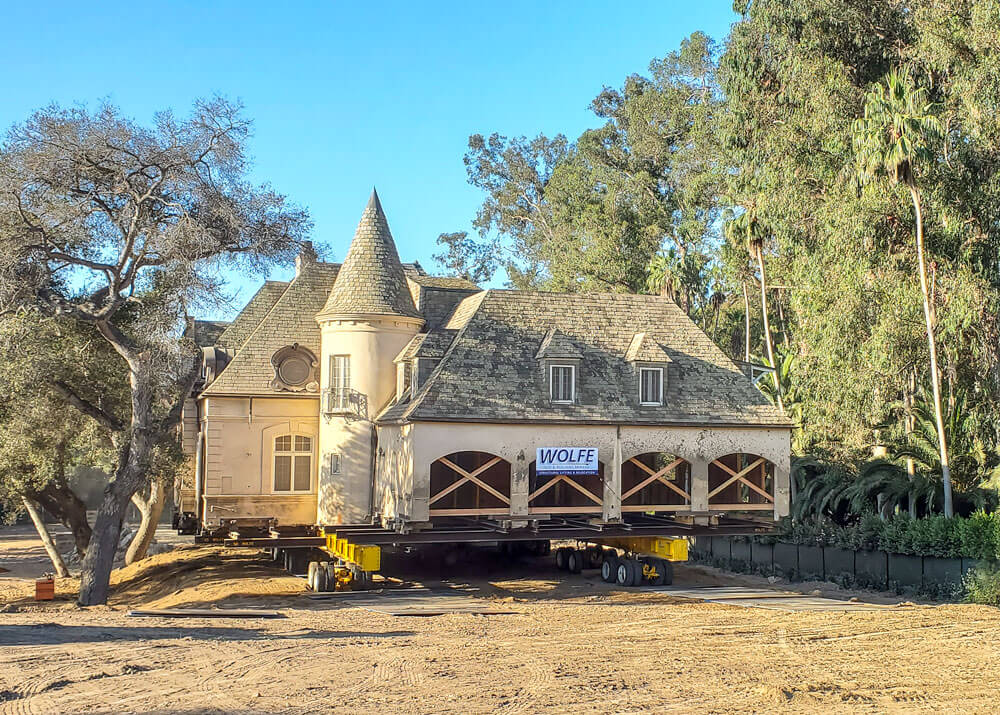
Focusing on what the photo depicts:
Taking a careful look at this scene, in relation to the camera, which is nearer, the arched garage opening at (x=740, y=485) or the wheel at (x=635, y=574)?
the wheel at (x=635, y=574)

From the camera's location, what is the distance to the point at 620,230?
5488 centimetres

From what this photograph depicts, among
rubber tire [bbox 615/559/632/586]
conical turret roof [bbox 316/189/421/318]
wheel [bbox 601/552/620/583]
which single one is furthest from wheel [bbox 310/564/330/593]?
rubber tire [bbox 615/559/632/586]

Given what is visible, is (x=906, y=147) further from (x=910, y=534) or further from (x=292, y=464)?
(x=292, y=464)

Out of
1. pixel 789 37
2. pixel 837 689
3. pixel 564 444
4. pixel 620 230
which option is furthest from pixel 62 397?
pixel 620 230

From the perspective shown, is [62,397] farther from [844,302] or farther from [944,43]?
[944,43]

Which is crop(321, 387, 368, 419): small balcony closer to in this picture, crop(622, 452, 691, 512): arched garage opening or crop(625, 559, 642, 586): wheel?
crop(625, 559, 642, 586): wheel

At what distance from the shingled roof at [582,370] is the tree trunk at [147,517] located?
12163 mm

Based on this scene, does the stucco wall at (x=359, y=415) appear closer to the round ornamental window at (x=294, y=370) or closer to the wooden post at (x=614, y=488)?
the round ornamental window at (x=294, y=370)

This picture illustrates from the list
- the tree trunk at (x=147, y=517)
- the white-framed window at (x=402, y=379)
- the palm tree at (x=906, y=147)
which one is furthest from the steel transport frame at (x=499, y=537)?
the palm tree at (x=906, y=147)

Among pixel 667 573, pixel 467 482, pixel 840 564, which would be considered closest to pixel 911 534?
pixel 840 564

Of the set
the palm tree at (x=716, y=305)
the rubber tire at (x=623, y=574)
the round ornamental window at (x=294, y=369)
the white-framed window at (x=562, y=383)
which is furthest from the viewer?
the palm tree at (x=716, y=305)

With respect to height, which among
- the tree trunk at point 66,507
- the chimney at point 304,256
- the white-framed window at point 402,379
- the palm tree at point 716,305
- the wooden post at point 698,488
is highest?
the palm tree at point 716,305

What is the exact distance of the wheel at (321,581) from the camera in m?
25.2

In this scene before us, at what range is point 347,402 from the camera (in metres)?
27.6
